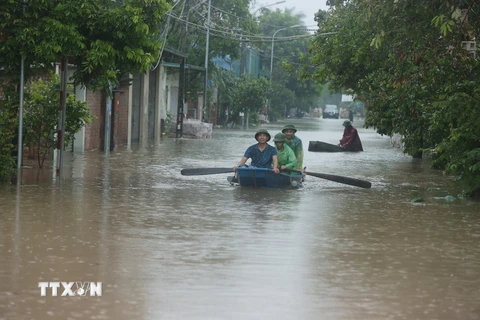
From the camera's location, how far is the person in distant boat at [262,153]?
744 inches

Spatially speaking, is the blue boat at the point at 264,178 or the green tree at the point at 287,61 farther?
the green tree at the point at 287,61

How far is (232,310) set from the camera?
777 cm

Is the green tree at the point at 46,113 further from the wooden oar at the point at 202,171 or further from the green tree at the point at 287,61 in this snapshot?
the green tree at the point at 287,61

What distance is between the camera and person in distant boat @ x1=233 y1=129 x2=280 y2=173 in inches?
744

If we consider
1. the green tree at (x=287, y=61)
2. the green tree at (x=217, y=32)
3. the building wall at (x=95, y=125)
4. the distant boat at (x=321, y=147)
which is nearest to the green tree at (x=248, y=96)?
the green tree at (x=217, y=32)

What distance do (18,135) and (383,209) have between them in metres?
7.28

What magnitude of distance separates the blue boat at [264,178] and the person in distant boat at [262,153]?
226 millimetres

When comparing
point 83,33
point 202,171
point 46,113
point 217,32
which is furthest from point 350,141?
point 217,32

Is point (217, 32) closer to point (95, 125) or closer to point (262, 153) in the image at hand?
point (95, 125)

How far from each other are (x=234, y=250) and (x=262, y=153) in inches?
316

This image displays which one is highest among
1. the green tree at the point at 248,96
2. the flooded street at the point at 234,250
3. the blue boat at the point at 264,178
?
the green tree at the point at 248,96

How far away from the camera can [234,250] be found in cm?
1115

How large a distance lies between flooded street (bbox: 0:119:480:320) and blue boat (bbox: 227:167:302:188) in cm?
23

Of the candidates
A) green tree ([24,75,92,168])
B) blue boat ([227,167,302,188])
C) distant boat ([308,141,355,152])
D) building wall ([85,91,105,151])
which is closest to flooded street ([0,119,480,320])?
blue boat ([227,167,302,188])
